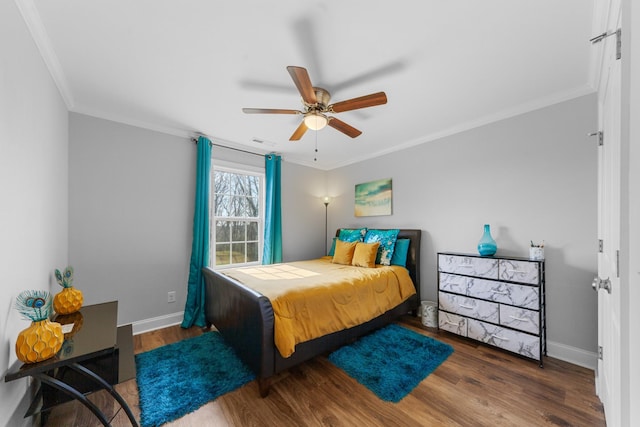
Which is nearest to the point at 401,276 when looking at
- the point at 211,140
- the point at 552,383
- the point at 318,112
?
the point at 552,383


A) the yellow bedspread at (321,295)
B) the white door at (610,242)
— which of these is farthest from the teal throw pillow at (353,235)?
the white door at (610,242)

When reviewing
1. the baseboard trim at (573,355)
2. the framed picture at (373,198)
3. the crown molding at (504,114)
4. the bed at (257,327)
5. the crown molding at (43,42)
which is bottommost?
the baseboard trim at (573,355)

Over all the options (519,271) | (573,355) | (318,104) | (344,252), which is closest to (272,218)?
(344,252)

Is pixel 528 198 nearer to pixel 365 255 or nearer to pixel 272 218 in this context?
pixel 365 255

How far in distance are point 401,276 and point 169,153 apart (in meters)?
3.32

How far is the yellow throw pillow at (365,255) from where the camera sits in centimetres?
316

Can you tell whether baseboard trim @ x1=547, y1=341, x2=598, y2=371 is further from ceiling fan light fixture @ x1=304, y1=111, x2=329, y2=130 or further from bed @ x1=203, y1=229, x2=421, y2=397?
ceiling fan light fixture @ x1=304, y1=111, x2=329, y2=130

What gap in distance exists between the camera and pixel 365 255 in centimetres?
320

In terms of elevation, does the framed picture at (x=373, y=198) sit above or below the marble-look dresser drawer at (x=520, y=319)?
above

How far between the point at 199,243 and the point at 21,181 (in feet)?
6.15

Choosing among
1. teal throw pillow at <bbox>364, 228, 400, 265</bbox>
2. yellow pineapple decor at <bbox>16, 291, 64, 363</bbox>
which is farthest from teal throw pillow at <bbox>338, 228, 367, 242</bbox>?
yellow pineapple decor at <bbox>16, 291, 64, 363</bbox>

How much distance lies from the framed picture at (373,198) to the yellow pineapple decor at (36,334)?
3.55 metres

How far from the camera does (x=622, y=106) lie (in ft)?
2.99

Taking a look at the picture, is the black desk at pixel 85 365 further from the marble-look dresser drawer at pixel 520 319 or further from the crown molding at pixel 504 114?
the crown molding at pixel 504 114
